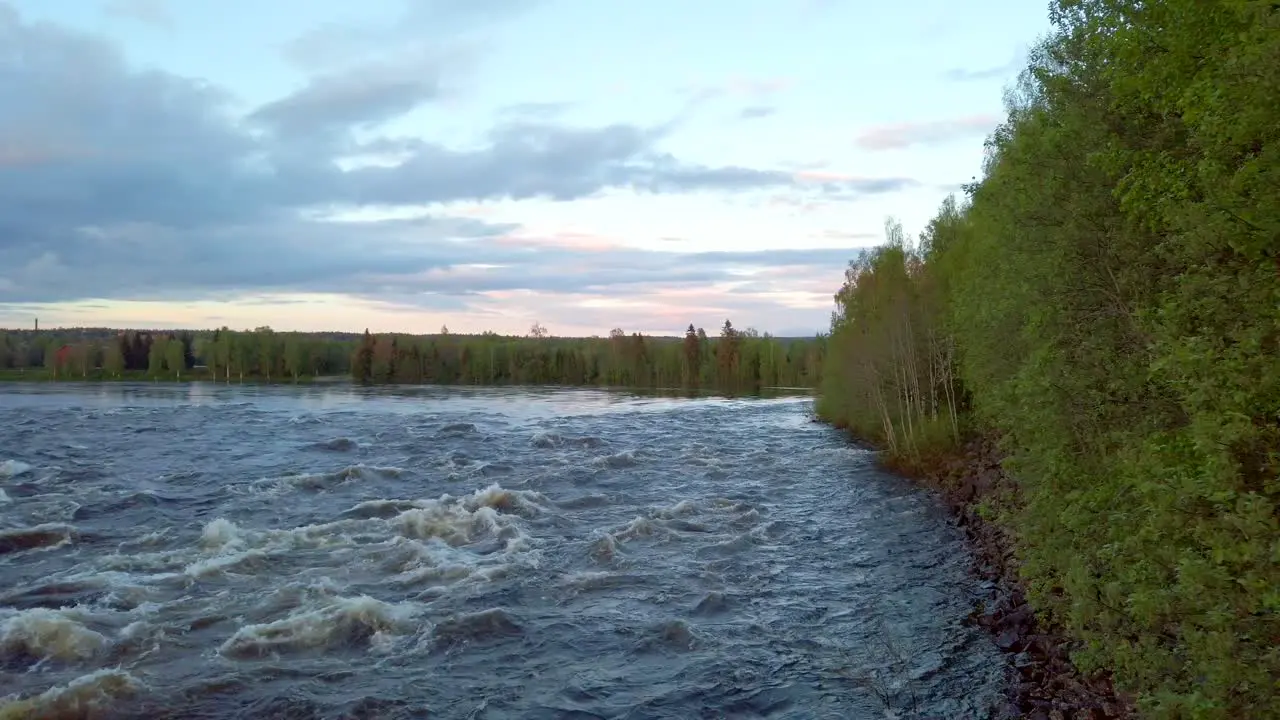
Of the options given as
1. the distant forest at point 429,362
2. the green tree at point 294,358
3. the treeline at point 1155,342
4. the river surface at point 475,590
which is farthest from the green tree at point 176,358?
the treeline at point 1155,342

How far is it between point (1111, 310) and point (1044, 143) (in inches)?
119

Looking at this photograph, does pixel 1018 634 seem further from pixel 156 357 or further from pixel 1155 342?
pixel 156 357

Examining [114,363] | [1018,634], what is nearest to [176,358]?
[114,363]

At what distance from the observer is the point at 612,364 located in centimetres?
16225

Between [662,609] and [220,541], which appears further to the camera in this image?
[220,541]

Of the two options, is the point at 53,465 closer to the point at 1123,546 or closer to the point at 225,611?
the point at 225,611

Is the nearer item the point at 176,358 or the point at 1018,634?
the point at 1018,634

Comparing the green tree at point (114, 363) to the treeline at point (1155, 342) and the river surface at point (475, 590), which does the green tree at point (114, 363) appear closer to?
the river surface at point (475, 590)

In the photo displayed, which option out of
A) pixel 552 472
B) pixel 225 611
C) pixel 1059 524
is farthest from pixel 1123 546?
pixel 552 472

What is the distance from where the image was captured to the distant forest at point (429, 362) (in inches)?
5915

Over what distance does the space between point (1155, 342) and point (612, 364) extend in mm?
151670

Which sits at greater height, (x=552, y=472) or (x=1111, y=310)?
(x=1111, y=310)

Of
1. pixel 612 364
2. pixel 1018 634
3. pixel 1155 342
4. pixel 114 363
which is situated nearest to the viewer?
pixel 1155 342

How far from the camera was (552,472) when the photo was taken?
125 ft
